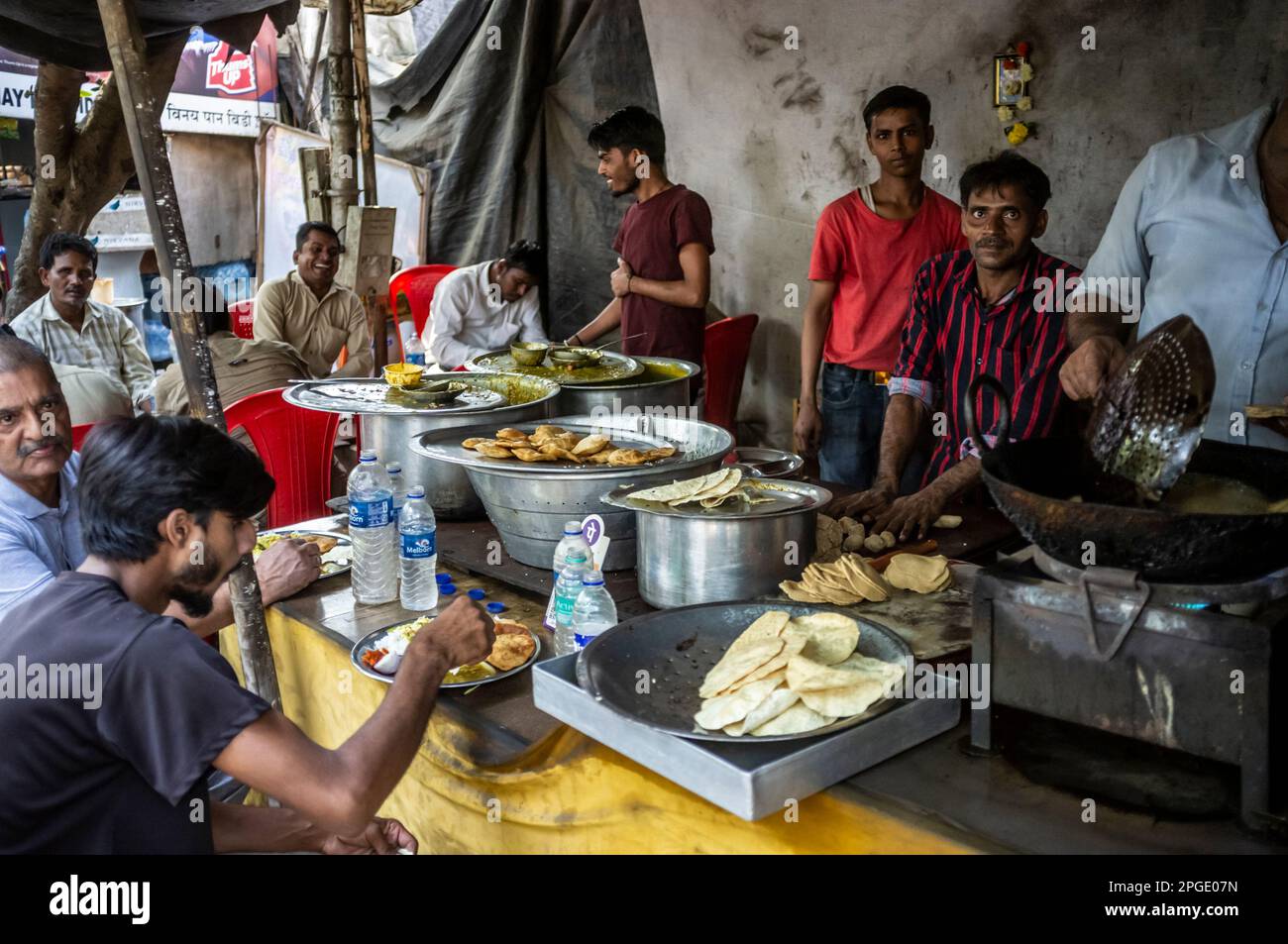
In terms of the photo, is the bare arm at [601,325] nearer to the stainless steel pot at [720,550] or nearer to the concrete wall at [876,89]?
A: the concrete wall at [876,89]

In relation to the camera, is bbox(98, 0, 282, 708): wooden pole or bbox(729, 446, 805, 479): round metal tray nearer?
bbox(98, 0, 282, 708): wooden pole

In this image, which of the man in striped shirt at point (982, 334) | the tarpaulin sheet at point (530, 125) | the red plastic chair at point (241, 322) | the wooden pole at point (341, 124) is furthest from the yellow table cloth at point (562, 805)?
the tarpaulin sheet at point (530, 125)

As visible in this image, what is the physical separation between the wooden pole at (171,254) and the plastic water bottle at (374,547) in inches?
9.3

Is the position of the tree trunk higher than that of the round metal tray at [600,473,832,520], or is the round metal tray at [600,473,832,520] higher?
the tree trunk

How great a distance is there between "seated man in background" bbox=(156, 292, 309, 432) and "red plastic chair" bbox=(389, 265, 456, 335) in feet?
9.64

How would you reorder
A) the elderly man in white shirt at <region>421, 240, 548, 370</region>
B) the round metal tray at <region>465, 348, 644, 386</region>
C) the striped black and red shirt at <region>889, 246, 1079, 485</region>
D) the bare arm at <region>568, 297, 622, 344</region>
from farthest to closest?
the elderly man in white shirt at <region>421, 240, 548, 370</region>
the bare arm at <region>568, 297, 622, 344</region>
the round metal tray at <region>465, 348, 644, 386</region>
the striped black and red shirt at <region>889, 246, 1079, 485</region>

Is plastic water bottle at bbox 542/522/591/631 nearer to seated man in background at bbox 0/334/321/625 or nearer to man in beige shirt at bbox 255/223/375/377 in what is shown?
seated man in background at bbox 0/334/321/625

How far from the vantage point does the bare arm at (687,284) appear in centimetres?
457

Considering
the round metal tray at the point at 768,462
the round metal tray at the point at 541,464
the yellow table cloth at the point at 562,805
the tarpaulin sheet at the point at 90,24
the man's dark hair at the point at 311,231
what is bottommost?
the yellow table cloth at the point at 562,805

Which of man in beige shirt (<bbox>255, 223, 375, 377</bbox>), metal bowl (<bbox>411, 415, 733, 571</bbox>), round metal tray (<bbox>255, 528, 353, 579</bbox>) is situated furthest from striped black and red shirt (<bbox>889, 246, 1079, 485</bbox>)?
man in beige shirt (<bbox>255, 223, 375, 377</bbox>)

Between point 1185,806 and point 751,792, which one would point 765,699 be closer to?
point 751,792

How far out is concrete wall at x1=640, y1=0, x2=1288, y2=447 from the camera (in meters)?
4.09

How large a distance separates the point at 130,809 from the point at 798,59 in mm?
5100

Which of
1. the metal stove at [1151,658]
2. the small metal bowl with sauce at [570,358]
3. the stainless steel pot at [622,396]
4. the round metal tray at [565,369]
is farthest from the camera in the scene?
the small metal bowl with sauce at [570,358]
